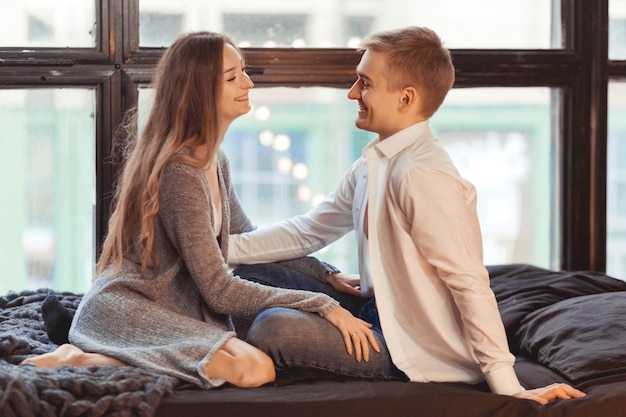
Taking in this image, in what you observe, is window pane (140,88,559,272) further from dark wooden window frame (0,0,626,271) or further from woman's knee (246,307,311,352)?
woman's knee (246,307,311,352)

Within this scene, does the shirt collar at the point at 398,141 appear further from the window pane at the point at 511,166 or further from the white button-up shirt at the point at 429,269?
the window pane at the point at 511,166

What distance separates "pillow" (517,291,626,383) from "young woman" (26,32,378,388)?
0.43 meters

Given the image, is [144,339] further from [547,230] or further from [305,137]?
[547,230]

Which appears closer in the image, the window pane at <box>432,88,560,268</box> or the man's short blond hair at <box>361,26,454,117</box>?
the man's short blond hair at <box>361,26,454,117</box>

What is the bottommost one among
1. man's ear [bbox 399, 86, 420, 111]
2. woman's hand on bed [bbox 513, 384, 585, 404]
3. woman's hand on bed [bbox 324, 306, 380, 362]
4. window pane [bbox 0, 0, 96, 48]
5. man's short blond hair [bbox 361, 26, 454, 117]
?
woman's hand on bed [bbox 513, 384, 585, 404]

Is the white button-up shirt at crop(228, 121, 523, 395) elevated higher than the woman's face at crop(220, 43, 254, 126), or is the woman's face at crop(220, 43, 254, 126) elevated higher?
the woman's face at crop(220, 43, 254, 126)

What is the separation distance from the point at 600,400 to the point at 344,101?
1478 mm

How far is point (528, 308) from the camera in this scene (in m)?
2.29

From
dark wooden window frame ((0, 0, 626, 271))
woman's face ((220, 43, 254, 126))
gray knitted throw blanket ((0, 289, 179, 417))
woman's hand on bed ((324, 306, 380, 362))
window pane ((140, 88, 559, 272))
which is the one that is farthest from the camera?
Answer: window pane ((140, 88, 559, 272))

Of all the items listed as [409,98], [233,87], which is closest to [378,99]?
[409,98]

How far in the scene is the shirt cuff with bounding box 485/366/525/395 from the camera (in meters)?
1.77

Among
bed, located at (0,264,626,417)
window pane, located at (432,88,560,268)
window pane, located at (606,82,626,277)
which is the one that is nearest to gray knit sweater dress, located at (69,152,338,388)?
bed, located at (0,264,626,417)

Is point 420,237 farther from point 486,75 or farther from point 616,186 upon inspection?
point 616,186

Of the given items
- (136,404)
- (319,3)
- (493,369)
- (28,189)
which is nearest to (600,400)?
(493,369)
